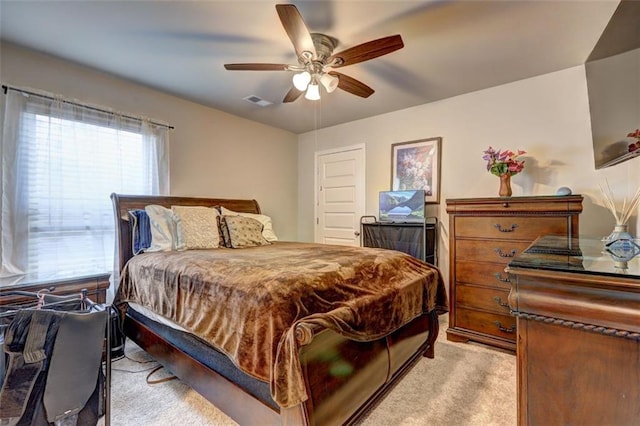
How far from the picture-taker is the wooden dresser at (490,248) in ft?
7.64

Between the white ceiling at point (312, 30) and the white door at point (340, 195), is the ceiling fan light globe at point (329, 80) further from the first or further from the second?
the white door at point (340, 195)

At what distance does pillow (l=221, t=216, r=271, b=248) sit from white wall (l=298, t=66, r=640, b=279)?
177 cm

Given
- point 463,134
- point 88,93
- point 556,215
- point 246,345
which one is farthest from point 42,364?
point 463,134

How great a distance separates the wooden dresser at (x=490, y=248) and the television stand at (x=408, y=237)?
58cm

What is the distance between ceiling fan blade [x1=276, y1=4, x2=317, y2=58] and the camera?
1.59 meters

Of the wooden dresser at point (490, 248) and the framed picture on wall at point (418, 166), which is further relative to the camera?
the framed picture on wall at point (418, 166)

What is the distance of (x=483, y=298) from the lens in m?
2.61

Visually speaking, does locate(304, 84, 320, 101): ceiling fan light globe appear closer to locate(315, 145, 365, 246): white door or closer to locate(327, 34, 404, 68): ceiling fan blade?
locate(327, 34, 404, 68): ceiling fan blade

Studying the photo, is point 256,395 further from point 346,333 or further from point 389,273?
point 389,273

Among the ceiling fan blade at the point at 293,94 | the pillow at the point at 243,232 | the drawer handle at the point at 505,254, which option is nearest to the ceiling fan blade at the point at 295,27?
the ceiling fan blade at the point at 293,94

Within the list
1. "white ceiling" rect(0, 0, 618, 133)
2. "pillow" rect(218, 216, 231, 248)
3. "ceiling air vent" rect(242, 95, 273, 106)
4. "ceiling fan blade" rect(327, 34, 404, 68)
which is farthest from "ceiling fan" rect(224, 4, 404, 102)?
"pillow" rect(218, 216, 231, 248)

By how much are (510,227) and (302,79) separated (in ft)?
7.02

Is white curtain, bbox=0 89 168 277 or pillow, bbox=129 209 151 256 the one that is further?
pillow, bbox=129 209 151 256

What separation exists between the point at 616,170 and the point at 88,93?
497 centimetres
